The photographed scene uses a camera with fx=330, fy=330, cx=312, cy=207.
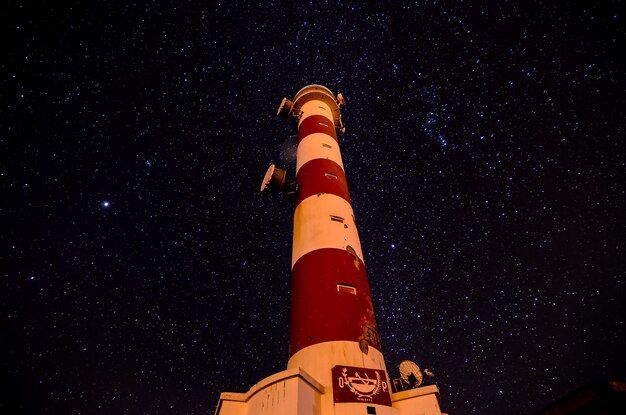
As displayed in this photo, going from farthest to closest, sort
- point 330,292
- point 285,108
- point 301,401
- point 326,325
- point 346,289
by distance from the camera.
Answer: point 285,108 → point 346,289 → point 330,292 → point 326,325 → point 301,401

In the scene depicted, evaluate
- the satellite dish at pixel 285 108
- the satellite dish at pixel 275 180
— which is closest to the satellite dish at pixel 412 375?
the satellite dish at pixel 275 180

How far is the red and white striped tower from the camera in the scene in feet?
12.1

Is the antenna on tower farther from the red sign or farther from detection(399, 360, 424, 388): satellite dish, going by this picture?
the red sign

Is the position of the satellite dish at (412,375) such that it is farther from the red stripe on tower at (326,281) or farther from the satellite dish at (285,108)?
the satellite dish at (285,108)

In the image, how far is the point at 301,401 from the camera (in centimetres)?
295

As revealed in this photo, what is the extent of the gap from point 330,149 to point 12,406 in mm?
31951

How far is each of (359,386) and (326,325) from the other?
834 mm

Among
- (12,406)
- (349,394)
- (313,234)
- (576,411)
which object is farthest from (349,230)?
(12,406)

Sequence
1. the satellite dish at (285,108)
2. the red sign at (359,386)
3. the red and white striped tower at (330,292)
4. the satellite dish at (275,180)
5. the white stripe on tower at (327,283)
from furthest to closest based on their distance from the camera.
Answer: the satellite dish at (285,108) → the satellite dish at (275,180) → the white stripe on tower at (327,283) → the red and white striped tower at (330,292) → the red sign at (359,386)

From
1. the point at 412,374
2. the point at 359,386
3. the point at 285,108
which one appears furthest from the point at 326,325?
the point at 285,108

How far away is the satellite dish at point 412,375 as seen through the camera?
15.3 feet

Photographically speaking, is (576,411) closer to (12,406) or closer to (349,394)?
(349,394)

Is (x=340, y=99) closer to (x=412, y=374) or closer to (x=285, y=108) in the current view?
(x=285, y=108)

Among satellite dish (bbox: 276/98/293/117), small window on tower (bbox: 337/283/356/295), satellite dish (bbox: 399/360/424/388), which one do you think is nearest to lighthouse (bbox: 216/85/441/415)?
small window on tower (bbox: 337/283/356/295)
